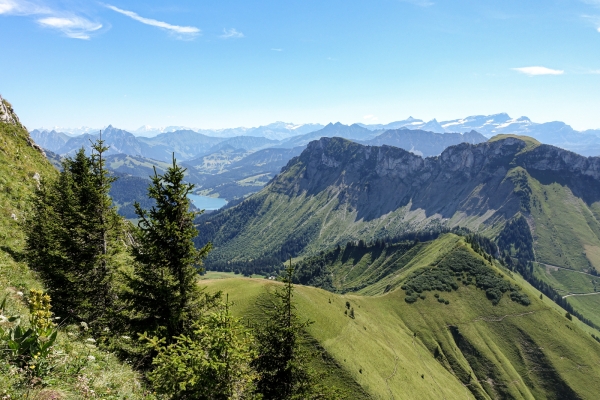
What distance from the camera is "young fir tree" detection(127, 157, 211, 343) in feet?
71.5

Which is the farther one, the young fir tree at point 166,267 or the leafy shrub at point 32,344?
the young fir tree at point 166,267

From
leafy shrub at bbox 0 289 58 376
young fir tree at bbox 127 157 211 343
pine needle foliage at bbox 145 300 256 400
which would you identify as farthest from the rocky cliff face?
leafy shrub at bbox 0 289 58 376

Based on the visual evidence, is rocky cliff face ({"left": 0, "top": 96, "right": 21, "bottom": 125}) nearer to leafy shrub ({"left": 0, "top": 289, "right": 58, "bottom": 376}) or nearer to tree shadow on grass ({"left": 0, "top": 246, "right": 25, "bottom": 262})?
tree shadow on grass ({"left": 0, "top": 246, "right": 25, "bottom": 262})

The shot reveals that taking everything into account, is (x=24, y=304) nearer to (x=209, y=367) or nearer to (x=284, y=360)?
(x=209, y=367)

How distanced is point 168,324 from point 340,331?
80.2m

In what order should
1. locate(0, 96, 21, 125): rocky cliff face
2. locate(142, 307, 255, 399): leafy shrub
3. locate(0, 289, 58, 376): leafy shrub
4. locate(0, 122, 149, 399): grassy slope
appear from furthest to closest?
1. locate(0, 96, 21, 125): rocky cliff face
2. locate(142, 307, 255, 399): leafy shrub
3. locate(0, 122, 149, 399): grassy slope
4. locate(0, 289, 58, 376): leafy shrub

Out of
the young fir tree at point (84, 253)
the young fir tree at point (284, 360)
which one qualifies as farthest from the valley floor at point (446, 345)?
the young fir tree at point (84, 253)

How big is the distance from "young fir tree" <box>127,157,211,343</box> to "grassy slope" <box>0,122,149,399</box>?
390 cm

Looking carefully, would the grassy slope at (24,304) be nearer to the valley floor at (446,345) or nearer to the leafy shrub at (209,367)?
the leafy shrub at (209,367)

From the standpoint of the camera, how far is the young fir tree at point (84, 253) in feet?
85.9

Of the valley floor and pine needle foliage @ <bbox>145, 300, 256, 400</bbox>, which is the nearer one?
pine needle foliage @ <bbox>145, 300, 256, 400</bbox>

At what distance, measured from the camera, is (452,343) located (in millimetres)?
144125

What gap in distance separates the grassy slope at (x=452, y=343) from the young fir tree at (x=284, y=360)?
2362 inches

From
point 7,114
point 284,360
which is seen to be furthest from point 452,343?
point 7,114
